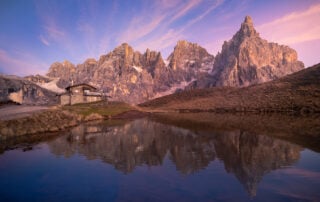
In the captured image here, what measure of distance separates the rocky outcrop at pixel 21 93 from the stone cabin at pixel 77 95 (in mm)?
17596

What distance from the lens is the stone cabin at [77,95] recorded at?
90750mm

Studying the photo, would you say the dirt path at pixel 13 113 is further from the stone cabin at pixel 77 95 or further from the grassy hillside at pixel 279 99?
the grassy hillside at pixel 279 99

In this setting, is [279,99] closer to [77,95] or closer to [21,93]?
[77,95]

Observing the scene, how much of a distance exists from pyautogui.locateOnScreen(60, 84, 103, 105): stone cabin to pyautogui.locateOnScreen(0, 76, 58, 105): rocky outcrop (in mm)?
17596

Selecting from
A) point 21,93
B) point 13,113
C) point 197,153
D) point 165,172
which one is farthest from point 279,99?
point 21,93

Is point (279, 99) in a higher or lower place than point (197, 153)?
higher

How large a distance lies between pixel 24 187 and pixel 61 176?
2.56 meters

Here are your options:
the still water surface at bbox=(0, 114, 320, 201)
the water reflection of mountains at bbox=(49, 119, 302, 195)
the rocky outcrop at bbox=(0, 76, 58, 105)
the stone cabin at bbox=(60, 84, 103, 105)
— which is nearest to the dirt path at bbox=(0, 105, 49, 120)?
the still water surface at bbox=(0, 114, 320, 201)

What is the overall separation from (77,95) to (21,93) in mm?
42120

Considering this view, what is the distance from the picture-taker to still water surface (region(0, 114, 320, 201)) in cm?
1360

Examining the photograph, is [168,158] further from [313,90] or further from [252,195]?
[313,90]

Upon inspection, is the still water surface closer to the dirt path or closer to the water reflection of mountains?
the water reflection of mountains

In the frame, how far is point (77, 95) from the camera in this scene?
91812 mm

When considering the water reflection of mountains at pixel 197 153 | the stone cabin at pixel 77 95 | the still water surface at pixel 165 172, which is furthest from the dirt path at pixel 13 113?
the stone cabin at pixel 77 95
